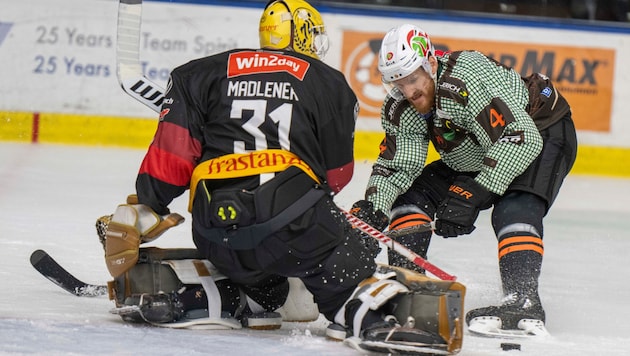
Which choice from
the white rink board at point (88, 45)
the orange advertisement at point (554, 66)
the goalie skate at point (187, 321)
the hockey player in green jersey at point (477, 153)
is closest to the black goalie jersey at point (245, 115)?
the goalie skate at point (187, 321)

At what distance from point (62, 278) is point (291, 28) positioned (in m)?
Result: 1.04

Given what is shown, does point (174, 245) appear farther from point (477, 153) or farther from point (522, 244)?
point (522, 244)

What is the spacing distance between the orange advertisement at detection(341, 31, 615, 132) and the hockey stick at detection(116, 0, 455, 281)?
3932 millimetres

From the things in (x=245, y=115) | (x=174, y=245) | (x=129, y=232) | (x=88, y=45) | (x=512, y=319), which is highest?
(x=88, y=45)

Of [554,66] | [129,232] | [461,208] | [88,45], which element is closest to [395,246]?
[461,208]

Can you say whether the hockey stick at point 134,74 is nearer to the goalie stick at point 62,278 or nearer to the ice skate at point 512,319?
the ice skate at point 512,319

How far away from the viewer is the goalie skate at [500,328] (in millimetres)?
3227

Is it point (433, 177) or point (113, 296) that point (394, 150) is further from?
point (113, 296)

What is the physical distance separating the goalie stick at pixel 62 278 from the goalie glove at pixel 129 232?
1.60 ft

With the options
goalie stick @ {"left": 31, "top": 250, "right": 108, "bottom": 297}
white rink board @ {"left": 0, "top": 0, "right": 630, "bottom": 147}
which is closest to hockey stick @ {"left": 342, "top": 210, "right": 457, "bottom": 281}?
goalie stick @ {"left": 31, "top": 250, "right": 108, "bottom": 297}

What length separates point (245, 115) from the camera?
2.94 metres

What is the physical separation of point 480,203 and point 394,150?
0.42 metres

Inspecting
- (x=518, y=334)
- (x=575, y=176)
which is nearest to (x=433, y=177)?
(x=518, y=334)

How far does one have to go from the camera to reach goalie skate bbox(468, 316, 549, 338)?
323cm
